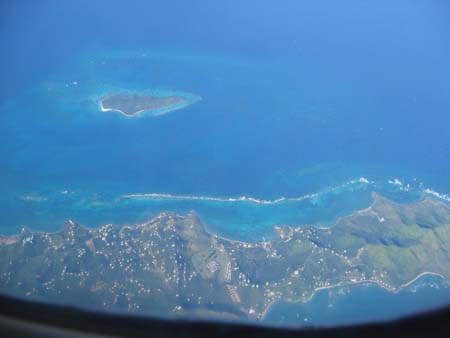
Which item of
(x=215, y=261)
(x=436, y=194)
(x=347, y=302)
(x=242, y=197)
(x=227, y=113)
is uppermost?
(x=227, y=113)

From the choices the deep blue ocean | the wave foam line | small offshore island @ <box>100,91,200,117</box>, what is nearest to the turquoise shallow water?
the deep blue ocean

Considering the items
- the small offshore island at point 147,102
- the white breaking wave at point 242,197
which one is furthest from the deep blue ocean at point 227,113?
the small offshore island at point 147,102

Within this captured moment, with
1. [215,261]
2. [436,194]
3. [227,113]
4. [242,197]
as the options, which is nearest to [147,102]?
[227,113]

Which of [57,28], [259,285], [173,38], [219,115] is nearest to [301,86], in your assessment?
[219,115]

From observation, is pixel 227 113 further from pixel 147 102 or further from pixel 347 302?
pixel 347 302

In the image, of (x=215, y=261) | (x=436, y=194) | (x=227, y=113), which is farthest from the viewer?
(x=227, y=113)

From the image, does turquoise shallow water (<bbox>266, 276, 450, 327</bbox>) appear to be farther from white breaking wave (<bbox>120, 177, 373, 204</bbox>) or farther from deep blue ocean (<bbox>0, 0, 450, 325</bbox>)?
white breaking wave (<bbox>120, 177, 373, 204</bbox>)

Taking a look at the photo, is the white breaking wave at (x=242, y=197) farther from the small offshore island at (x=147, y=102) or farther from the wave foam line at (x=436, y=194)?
the small offshore island at (x=147, y=102)
